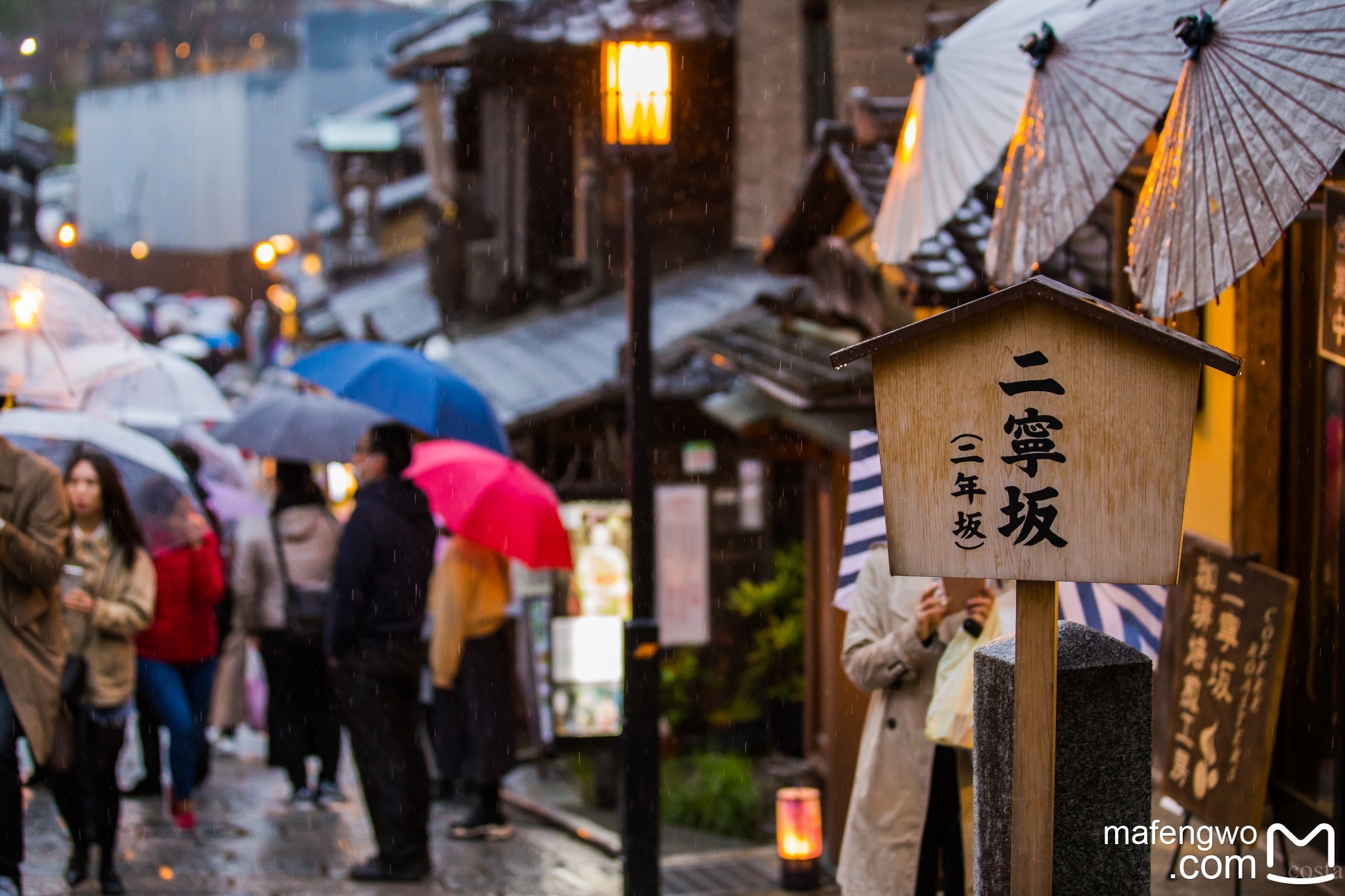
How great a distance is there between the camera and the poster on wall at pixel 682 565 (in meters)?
13.7

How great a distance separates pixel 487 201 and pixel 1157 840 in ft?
54.0

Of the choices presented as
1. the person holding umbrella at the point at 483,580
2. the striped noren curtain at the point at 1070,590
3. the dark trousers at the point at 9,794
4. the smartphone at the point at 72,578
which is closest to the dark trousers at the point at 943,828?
the striped noren curtain at the point at 1070,590

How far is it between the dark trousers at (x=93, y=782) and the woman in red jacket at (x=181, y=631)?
1.19 meters

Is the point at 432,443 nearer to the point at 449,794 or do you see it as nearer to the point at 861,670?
the point at 449,794

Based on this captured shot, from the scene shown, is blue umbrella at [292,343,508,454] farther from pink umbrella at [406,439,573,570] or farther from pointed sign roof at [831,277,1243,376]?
pointed sign roof at [831,277,1243,376]

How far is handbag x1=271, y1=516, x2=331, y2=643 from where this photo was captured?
10.4 metres

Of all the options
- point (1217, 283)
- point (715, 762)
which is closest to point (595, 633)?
point (715, 762)

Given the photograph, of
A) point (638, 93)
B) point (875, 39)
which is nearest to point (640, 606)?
point (638, 93)

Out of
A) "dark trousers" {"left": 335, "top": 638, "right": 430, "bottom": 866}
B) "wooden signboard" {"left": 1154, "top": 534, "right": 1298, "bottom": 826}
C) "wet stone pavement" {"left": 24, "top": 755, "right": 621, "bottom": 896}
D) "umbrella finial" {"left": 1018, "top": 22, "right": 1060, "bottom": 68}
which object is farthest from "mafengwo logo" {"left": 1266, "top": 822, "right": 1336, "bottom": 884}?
"dark trousers" {"left": 335, "top": 638, "right": 430, "bottom": 866}

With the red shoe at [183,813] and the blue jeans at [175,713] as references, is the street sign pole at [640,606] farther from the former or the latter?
the red shoe at [183,813]

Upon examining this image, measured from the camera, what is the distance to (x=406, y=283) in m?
28.9

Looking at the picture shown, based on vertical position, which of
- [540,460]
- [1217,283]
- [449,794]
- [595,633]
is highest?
[1217,283]

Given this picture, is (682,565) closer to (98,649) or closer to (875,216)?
(875,216)

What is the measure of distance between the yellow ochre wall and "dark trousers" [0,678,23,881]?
6346 mm
